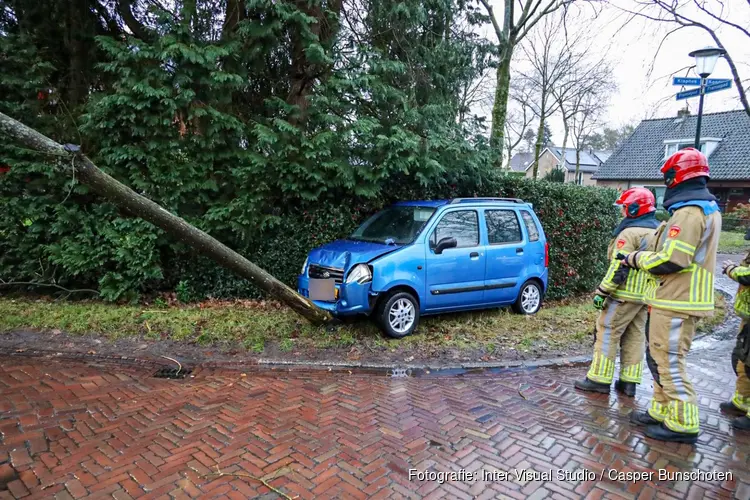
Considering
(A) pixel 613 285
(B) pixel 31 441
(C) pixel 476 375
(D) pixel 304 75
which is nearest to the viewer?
(B) pixel 31 441

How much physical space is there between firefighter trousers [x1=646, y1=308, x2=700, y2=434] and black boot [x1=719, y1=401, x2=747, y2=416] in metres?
0.91

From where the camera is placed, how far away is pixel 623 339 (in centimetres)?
452

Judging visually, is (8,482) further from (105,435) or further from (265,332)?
(265,332)

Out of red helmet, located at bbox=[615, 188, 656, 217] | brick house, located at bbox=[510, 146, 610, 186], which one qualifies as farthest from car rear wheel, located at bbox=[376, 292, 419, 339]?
brick house, located at bbox=[510, 146, 610, 186]

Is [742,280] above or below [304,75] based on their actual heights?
below

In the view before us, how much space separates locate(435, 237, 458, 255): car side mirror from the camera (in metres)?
5.90

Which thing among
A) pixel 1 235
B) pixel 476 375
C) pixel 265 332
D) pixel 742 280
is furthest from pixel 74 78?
pixel 742 280

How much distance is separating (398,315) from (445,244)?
3.68 ft

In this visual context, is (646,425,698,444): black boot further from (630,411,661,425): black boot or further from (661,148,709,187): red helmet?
(661,148,709,187): red helmet

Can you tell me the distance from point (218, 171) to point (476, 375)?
17.2ft

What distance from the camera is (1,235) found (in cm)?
733

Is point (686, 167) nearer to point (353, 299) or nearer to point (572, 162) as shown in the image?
point (353, 299)

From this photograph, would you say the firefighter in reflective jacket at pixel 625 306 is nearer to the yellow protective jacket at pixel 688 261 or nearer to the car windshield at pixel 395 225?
the yellow protective jacket at pixel 688 261

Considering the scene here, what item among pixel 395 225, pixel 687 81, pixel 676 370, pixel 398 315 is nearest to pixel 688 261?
pixel 676 370
